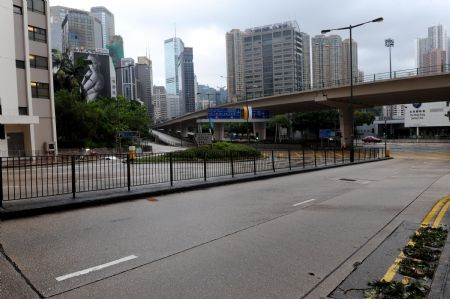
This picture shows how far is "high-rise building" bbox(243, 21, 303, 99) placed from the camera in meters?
87.4

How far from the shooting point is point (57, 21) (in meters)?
182

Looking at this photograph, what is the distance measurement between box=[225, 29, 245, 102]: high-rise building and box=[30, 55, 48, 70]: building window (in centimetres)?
6430

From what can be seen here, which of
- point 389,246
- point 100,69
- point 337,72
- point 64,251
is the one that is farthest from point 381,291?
point 100,69

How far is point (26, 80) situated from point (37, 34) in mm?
6931

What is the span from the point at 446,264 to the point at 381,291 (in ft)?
4.61

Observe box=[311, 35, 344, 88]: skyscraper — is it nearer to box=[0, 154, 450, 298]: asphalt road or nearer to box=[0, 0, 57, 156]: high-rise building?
box=[0, 0, 57, 156]: high-rise building

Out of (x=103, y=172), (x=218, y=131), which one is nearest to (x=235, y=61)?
(x=218, y=131)

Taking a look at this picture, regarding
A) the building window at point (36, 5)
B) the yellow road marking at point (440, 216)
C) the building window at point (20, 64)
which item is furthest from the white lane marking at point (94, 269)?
the building window at point (36, 5)

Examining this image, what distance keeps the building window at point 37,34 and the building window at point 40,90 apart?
5023 millimetres

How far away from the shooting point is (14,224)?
8070 millimetres

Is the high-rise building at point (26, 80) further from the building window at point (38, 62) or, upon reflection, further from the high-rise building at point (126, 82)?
the high-rise building at point (126, 82)

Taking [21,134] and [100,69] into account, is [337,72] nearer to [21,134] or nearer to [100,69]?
[100,69]

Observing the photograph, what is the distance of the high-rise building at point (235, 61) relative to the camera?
106562 mm

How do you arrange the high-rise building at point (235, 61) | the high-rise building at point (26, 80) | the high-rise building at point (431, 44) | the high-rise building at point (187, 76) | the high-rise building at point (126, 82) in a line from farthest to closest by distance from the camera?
1. the high-rise building at point (126, 82)
2. the high-rise building at point (187, 76)
3. the high-rise building at point (431, 44)
4. the high-rise building at point (235, 61)
5. the high-rise building at point (26, 80)
